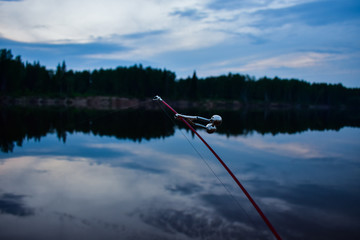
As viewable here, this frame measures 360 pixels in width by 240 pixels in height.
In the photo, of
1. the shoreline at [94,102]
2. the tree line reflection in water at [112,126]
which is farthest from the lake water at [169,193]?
the shoreline at [94,102]

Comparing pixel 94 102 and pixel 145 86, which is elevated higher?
pixel 145 86

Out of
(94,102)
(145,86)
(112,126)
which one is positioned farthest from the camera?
(145,86)

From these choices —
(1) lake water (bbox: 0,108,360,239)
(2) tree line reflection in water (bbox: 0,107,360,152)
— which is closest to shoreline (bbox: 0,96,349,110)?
(2) tree line reflection in water (bbox: 0,107,360,152)

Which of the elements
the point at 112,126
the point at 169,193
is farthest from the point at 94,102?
the point at 169,193

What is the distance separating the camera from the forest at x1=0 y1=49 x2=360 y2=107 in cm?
11791

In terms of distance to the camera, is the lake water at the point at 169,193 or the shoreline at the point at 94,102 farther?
the shoreline at the point at 94,102

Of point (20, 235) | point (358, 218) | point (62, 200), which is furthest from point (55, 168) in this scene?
point (358, 218)

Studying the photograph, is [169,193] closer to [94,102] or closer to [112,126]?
[112,126]

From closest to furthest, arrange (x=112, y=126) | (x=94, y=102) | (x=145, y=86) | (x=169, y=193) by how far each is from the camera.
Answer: (x=169, y=193) → (x=112, y=126) → (x=94, y=102) → (x=145, y=86)

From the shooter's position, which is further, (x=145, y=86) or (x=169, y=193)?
(x=145, y=86)

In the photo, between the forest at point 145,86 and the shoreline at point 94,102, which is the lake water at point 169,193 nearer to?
the shoreline at point 94,102

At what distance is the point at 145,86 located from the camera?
442 feet

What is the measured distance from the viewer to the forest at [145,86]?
11791 cm

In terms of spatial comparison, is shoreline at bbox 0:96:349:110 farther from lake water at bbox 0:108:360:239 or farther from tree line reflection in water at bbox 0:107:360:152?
lake water at bbox 0:108:360:239
